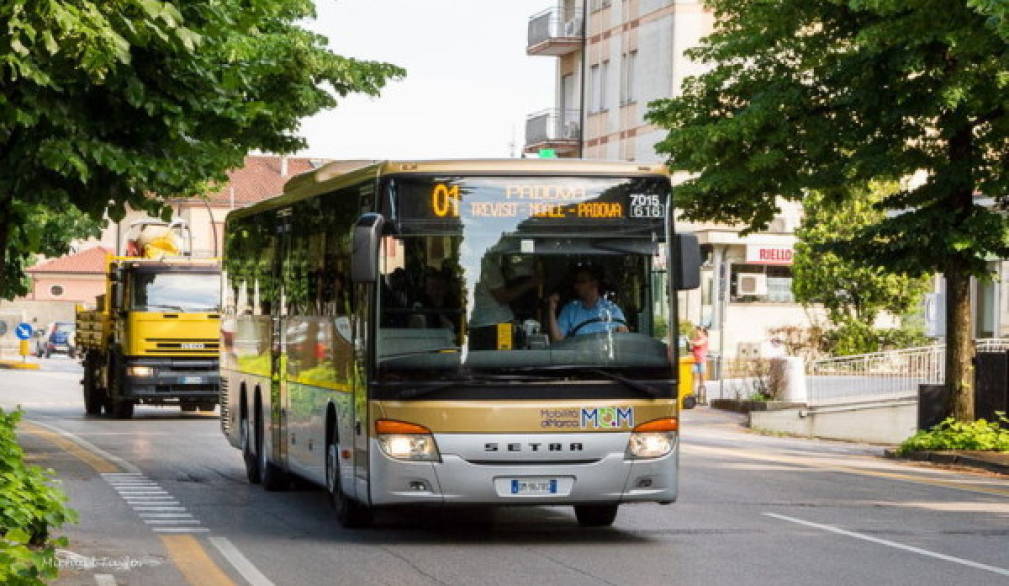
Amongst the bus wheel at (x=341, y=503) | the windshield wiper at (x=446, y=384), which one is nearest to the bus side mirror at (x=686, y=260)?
the windshield wiper at (x=446, y=384)

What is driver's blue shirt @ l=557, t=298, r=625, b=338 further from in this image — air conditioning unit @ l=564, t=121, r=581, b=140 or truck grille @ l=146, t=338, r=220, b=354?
air conditioning unit @ l=564, t=121, r=581, b=140

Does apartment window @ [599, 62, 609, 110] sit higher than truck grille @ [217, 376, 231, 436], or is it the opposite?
apartment window @ [599, 62, 609, 110]

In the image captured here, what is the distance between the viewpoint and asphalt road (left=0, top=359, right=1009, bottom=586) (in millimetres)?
12508

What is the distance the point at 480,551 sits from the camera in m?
13.8

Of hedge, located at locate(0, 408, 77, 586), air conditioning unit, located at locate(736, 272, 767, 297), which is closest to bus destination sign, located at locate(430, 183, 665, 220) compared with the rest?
hedge, located at locate(0, 408, 77, 586)

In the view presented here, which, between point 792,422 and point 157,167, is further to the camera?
point 792,422

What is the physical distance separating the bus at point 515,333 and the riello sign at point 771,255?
50.8 m

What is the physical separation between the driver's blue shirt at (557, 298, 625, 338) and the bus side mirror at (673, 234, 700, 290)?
0.50 meters

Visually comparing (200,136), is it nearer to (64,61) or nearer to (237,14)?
(237,14)

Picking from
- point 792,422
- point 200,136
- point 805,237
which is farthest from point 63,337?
point 200,136

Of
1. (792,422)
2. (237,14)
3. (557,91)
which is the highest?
(557,91)

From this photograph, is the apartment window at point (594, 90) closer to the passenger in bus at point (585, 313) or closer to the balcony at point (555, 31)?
the balcony at point (555, 31)

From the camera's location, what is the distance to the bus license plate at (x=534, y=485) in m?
13.9

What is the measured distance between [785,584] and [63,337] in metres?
88.1
